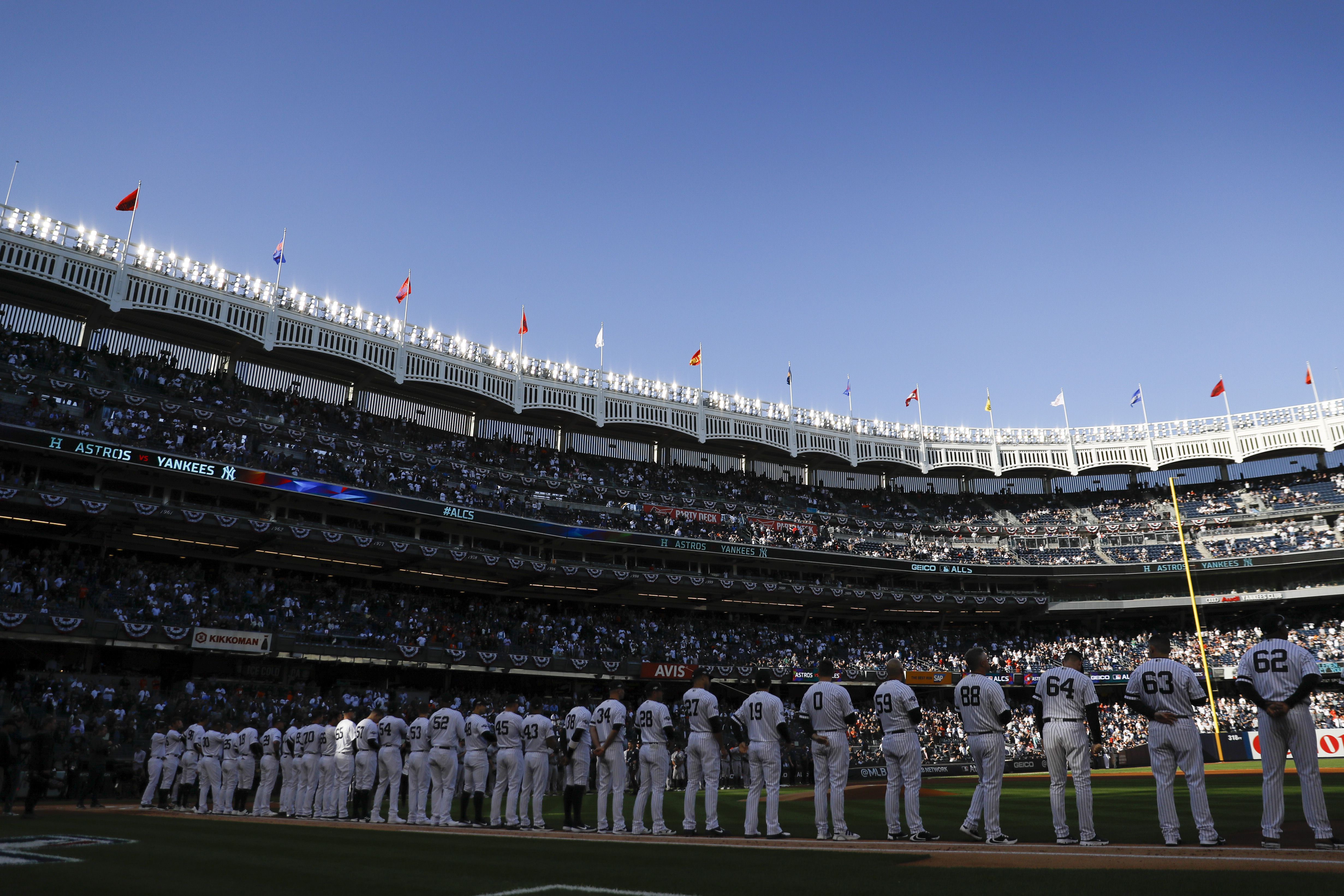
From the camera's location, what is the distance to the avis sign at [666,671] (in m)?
44.3

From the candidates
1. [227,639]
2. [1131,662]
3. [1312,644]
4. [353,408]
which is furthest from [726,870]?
[1312,644]

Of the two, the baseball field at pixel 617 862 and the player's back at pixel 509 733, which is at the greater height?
the player's back at pixel 509 733

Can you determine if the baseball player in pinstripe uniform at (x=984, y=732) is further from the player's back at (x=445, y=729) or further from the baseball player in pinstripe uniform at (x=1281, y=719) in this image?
the player's back at (x=445, y=729)

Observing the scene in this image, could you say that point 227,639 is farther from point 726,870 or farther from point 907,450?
point 907,450

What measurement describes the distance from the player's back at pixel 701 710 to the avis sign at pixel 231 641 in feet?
88.9

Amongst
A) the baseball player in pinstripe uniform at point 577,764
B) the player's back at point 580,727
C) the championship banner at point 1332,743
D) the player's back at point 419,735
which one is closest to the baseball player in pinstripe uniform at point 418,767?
the player's back at point 419,735

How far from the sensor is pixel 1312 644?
5059 centimetres

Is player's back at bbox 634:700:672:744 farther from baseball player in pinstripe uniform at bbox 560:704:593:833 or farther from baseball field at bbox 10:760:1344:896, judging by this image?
baseball field at bbox 10:760:1344:896

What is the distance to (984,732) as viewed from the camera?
36.8ft

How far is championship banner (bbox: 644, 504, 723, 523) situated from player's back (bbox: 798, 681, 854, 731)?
39.2 metres

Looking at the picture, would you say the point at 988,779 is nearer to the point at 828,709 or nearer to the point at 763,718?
the point at 828,709

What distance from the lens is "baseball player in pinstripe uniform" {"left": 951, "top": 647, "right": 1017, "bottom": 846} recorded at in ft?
35.2

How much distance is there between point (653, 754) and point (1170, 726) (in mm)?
7206

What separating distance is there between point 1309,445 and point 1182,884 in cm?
6639
